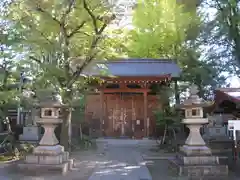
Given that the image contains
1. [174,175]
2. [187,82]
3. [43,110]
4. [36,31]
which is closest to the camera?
[174,175]

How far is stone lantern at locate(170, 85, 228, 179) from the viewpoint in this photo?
9.67 m

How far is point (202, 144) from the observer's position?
10336mm

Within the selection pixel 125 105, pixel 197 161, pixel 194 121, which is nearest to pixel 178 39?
pixel 125 105

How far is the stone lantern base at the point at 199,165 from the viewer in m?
9.62

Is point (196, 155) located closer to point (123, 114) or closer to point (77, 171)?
point (77, 171)

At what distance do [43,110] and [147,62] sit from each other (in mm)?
13094

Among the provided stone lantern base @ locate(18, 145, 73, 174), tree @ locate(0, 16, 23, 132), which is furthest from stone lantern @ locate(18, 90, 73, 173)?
tree @ locate(0, 16, 23, 132)

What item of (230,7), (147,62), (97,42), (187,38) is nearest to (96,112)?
(147,62)

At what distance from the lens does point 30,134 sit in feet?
53.3

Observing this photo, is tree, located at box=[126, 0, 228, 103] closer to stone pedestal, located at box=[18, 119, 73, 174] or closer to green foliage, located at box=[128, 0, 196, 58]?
green foliage, located at box=[128, 0, 196, 58]

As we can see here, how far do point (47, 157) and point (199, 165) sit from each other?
5.17 metres

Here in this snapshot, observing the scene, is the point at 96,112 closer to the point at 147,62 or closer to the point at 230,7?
the point at 147,62

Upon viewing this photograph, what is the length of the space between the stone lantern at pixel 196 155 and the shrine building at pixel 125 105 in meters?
9.24

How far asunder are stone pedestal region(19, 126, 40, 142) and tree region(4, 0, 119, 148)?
4.21 meters
